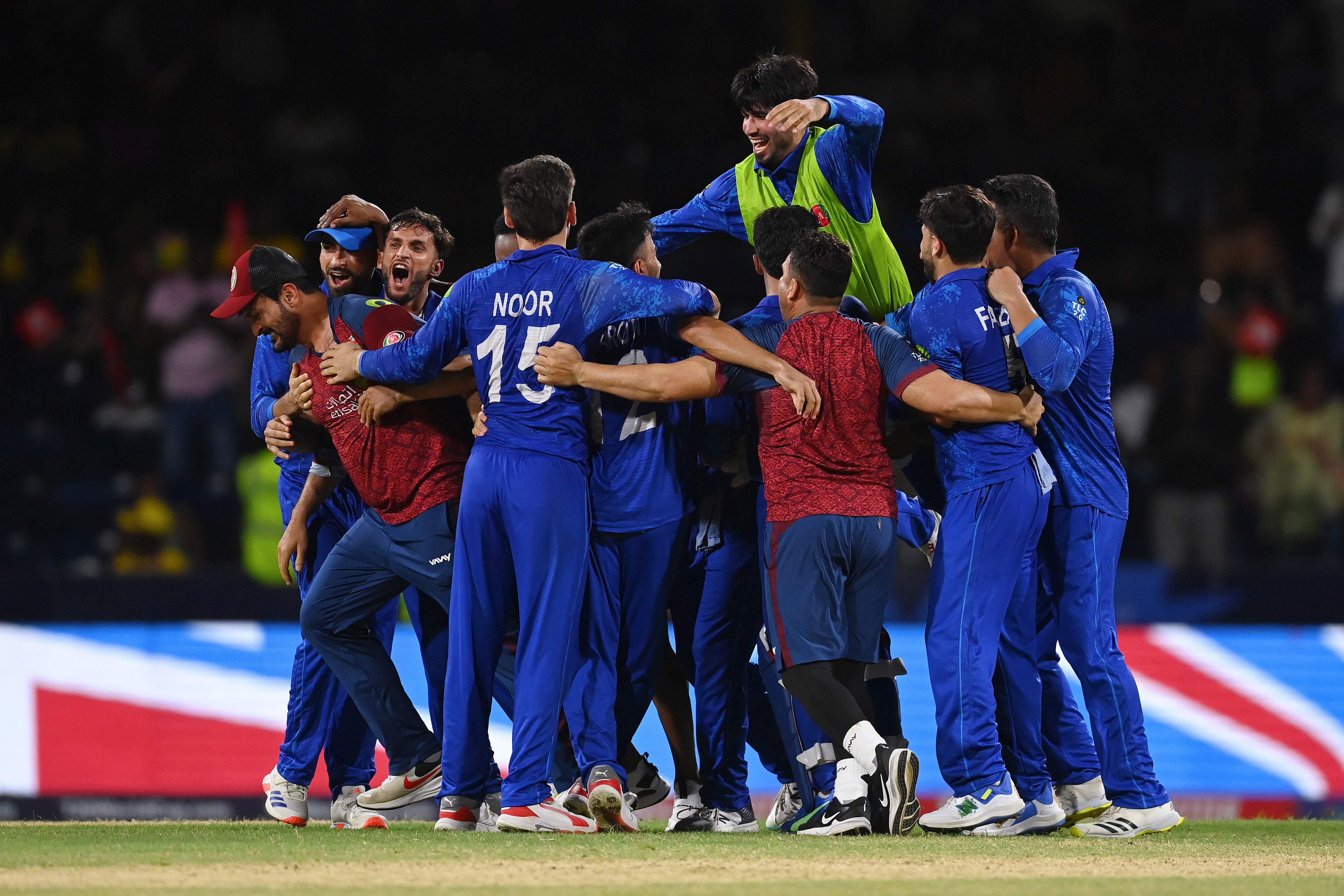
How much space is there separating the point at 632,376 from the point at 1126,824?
8.96ft

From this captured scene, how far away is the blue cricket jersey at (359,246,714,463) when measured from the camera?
599 centimetres

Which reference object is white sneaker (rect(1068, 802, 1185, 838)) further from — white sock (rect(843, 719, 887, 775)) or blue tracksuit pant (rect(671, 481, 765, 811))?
blue tracksuit pant (rect(671, 481, 765, 811))

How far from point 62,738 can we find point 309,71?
361 inches

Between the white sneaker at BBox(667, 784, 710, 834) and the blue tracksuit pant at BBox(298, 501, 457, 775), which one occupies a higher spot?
the blue tracksuit pant at BBox(298, 501, 457, 775)

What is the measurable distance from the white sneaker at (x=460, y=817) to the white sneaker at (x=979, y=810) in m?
1.74

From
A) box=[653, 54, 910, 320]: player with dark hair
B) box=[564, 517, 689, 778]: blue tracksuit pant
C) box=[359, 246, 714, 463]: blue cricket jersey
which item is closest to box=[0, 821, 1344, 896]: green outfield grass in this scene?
box=[564, 517, 689, 778]: blue tracksuit pant

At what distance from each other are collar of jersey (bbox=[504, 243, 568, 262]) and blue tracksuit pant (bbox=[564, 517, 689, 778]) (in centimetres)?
116

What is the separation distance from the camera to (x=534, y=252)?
608 cm

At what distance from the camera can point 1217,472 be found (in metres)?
12.3

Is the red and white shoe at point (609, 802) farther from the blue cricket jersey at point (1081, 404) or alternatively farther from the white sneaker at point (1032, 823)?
the blue cricket jersey at point (1081, 404)

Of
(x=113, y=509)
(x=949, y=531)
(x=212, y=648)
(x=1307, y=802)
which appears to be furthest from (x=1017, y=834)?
(x=113, y=509)

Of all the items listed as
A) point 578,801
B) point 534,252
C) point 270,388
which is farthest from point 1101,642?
point 270,388

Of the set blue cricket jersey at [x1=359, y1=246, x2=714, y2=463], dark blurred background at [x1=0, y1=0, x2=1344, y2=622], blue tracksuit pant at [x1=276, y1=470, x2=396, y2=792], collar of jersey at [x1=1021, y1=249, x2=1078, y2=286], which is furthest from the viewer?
dark blurred background at [x1=0, y1=0, x2=1344, y2=622]

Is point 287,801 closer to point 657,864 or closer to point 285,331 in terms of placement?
point 285,331
